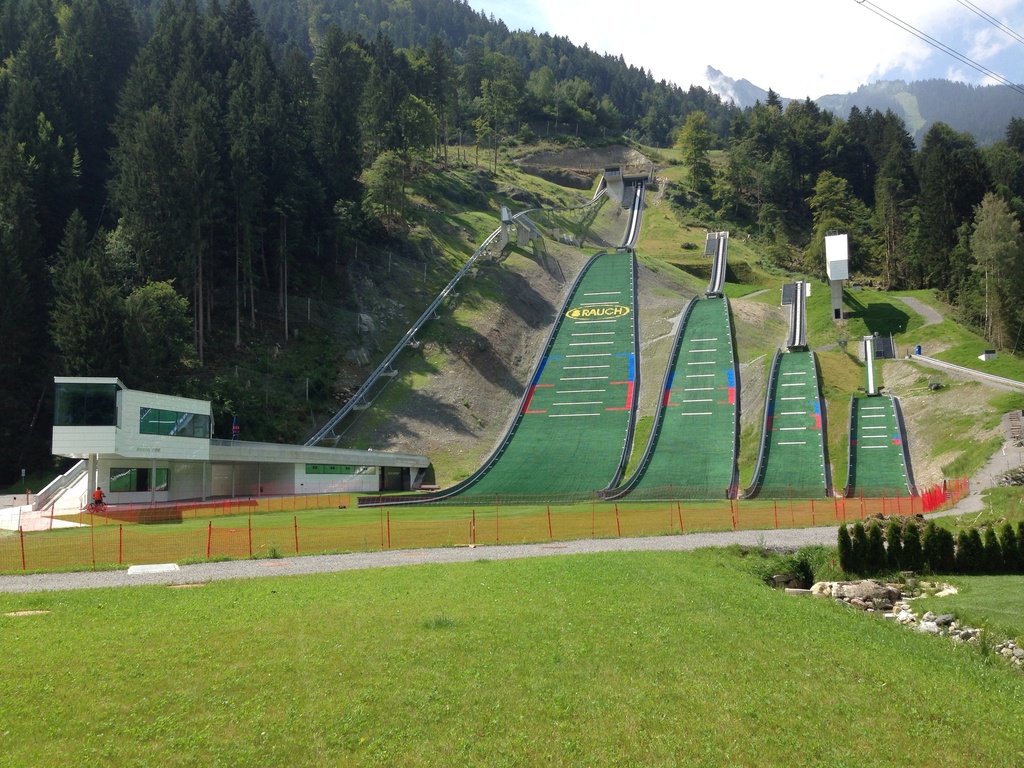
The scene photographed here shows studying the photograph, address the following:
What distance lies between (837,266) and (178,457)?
4640cm

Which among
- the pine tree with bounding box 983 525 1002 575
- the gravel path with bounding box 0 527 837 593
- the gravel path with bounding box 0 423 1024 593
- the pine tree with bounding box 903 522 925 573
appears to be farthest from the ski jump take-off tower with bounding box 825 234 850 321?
the pine tree with bounding box 903 522 925 573

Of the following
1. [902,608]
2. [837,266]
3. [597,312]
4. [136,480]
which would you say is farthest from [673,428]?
→ [902,608]

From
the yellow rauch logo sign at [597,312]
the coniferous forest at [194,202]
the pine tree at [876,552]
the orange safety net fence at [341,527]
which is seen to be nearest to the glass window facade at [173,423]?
the orange safety net fence at [341,527]

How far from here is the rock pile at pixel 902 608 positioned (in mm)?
12413

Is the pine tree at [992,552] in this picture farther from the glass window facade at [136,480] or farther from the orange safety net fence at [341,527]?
the glass window facade at [136,480]

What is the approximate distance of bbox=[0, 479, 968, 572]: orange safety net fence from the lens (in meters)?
21.2

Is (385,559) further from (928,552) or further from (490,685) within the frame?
(928,552)

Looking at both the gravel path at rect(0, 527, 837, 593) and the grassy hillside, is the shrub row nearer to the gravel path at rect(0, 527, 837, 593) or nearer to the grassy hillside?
the gravel path at rect(0, 527, 837, 593)

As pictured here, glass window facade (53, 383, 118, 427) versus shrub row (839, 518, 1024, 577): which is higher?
glass window facade (53, 383, 118, 427)

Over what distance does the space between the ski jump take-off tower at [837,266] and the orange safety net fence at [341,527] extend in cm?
2937

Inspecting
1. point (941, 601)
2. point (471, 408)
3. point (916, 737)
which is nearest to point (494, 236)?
point (471, 408)

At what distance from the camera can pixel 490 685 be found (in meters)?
8.86

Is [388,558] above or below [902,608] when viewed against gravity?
above

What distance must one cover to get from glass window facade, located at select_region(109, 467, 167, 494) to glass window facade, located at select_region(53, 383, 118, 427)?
9.88 feet
